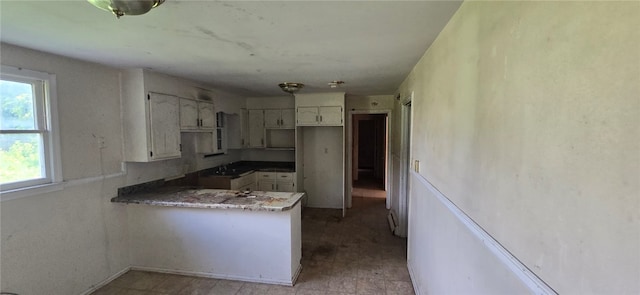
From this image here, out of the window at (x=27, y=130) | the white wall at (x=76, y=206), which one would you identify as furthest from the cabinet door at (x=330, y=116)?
the window at (x=27, y=130)

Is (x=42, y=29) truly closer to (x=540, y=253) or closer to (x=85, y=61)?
(x=85, y=61)

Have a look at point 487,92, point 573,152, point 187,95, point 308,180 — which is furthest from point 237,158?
point 573,152

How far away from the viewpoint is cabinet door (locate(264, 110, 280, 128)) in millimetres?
5211

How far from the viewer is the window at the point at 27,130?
1983 millimetres

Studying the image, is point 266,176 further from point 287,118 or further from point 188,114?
point 188,114

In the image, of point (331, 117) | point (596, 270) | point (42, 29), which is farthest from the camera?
point (331, 117)

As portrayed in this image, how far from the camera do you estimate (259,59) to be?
2.40 m

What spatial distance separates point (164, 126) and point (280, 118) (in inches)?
93.7

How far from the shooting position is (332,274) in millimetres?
2914

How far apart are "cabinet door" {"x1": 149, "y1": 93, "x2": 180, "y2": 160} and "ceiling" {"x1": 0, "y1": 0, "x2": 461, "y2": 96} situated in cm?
42

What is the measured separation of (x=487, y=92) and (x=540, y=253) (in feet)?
2.07

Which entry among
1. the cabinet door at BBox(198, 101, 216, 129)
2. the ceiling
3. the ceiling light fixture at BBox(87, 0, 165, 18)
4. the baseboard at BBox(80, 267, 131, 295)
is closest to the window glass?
the ceiling

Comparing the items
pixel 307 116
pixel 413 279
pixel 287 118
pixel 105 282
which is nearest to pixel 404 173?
pixel 413 279

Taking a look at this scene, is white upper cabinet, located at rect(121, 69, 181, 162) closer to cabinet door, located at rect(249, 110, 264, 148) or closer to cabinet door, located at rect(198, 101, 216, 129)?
cabinet door, located at rect(198, 101, 216, 129)
